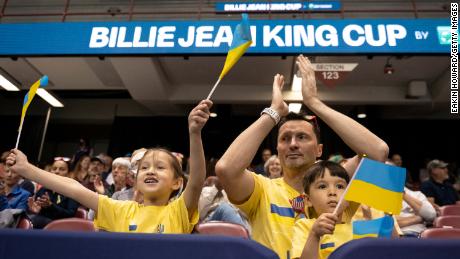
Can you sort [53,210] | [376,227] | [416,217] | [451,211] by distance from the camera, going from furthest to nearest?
[451,211], [53,210], [416,217], [376,227]

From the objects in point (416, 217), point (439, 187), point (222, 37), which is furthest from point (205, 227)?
point (439, 187)

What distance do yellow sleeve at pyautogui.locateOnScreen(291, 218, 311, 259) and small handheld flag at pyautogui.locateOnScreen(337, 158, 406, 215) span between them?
1.02ft

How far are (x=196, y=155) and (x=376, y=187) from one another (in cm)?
61

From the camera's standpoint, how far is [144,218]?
4.68ft

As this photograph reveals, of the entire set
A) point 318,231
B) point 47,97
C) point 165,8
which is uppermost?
point 165,8

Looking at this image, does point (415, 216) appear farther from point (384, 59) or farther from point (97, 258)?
point (384, 59)

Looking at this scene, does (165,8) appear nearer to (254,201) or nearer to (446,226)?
(446,226)

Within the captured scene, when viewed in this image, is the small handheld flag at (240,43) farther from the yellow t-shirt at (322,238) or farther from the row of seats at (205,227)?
the row of seats at (205,227)

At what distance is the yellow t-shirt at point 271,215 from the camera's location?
1146 mm

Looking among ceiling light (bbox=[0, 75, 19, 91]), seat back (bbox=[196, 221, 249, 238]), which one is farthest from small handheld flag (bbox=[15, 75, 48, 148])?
ceiling light (bbox=[0, 75, 19, 91])

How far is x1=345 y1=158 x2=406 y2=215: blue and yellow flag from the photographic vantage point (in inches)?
31.5

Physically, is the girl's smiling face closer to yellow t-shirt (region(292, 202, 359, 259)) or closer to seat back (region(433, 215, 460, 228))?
yellow t-shirt (region(292, 202, 359, 259))

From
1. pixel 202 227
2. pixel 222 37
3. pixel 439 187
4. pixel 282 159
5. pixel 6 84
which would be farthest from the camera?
pixel 6 84

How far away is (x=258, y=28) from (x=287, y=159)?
299 centimetres
